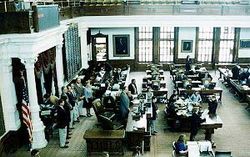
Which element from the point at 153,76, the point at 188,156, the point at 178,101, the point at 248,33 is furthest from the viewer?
the point at 248,33

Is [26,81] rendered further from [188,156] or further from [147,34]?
[147,34]

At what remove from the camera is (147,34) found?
22.7 m

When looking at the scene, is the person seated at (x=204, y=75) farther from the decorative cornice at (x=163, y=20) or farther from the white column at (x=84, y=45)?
the white column at (x=84, y=45)

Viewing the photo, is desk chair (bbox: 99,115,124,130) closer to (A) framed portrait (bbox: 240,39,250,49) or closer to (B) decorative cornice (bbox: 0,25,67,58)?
(B) decorative cornice (bbox: 0,25,67,58)

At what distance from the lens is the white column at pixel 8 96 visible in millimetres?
10312

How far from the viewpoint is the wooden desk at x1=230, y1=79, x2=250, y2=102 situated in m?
15.7

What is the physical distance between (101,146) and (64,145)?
149 centimetres

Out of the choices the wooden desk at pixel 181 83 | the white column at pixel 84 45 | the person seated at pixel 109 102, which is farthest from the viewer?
the white column at pixel 84 45

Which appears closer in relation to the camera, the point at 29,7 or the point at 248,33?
the point at 29,7

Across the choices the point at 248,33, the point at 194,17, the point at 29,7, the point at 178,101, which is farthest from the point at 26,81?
the point at 248,33

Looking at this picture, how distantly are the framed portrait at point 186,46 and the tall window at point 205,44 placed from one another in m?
0.68

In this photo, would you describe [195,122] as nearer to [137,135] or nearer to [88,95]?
[137,135]

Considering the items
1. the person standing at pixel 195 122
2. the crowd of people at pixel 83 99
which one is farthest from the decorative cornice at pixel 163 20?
the person standing at pixel 195 122

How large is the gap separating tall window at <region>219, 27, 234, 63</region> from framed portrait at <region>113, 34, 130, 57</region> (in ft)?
21.2
